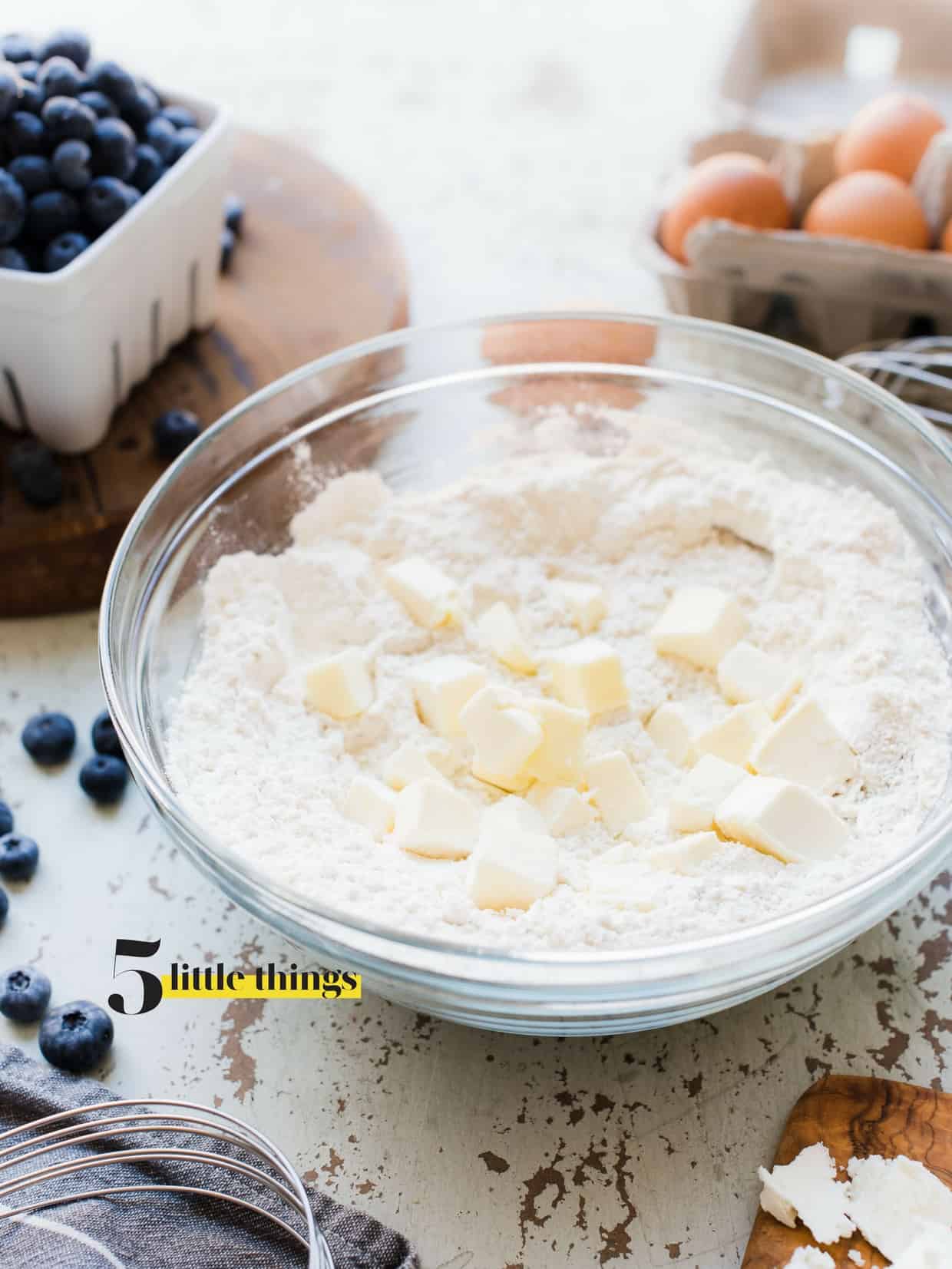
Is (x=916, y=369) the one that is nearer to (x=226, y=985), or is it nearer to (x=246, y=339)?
(x=246, y=339)

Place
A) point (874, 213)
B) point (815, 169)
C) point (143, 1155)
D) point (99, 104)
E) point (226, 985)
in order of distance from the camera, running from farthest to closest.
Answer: point (815, 169)
point (874, 213)
point (99, 104)
point (226, 985)
point (143, 1155)

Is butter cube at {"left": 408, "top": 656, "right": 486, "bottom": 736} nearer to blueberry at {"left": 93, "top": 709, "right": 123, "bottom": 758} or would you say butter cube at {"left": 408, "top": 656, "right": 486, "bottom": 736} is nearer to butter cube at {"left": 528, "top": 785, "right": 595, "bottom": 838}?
butter cube at {"left": 528, "top": 785, "right": 595, "bottom": 838}

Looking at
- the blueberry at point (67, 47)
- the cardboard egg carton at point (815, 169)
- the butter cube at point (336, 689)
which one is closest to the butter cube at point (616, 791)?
the butter cube at point (336, 689)

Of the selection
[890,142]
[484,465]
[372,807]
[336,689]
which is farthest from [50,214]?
[890,142]

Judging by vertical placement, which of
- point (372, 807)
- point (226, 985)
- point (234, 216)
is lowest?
point (226, 985)

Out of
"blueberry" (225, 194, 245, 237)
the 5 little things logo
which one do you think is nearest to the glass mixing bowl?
the 5 little things logo

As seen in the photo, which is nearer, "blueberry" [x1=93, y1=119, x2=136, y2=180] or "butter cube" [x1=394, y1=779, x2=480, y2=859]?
"butter cube" [x1=394, y1=779, x2=480, y2=859]
